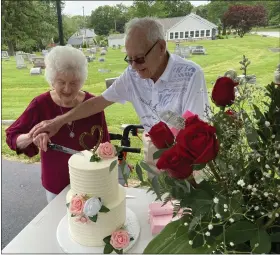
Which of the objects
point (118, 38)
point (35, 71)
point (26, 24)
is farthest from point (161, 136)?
point (35, 71)

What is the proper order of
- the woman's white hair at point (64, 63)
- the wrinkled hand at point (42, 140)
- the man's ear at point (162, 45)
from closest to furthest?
the wrinkled hand at point (42, 140)
the man's ear at point (162, 45)
the woman's white hair at point (64, 63)

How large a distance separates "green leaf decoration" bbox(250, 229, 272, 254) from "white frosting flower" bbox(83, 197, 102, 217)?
516mm

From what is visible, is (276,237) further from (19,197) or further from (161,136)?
(19,197)

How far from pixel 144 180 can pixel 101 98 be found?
48.0 inches

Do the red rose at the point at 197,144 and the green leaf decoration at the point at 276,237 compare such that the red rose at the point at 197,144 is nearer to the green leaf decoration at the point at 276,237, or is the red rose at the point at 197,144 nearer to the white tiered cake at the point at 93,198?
the green leaf decoration at the point at 276,237

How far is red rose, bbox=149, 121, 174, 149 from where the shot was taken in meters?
0.53

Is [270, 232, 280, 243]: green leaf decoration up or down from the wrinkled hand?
up

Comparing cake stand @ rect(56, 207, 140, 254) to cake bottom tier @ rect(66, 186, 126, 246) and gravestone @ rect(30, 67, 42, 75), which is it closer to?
cake bottom tier @ rect(66, 186, 126, 246)

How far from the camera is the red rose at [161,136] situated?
0.53 m

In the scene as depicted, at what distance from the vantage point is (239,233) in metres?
0.54

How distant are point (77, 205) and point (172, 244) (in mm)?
447

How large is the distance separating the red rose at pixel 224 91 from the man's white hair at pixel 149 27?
0.96m

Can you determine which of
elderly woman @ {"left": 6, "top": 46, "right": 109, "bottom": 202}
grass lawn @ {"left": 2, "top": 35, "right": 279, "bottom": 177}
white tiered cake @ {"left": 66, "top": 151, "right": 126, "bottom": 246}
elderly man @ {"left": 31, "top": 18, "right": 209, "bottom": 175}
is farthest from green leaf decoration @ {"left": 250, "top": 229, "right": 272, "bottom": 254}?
grass lawn @ {"left": 2, "top": 35, "right": 279, "bottom": 177}

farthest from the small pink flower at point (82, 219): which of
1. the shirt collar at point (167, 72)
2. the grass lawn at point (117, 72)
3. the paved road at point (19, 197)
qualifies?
the grass lawn at point (117, 72)
